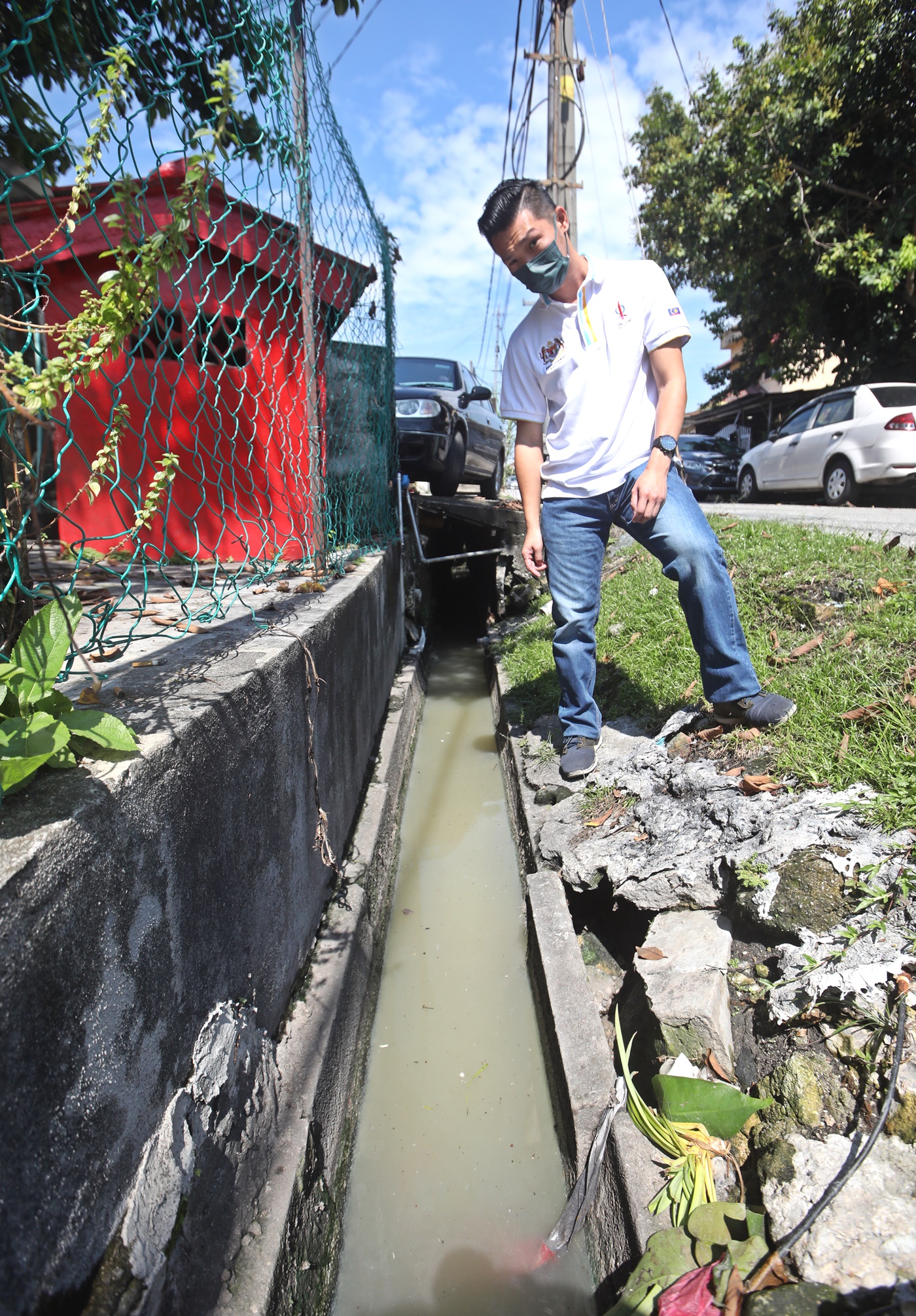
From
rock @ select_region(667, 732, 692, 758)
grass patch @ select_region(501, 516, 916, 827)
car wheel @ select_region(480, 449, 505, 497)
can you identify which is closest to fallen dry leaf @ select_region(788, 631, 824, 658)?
grass patch @ select_region(501, 516, 916, 827)

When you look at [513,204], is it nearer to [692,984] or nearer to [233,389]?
[233,389]

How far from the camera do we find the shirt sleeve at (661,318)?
8.83ft

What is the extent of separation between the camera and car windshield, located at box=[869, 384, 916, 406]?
336 inches

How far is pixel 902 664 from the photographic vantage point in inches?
105

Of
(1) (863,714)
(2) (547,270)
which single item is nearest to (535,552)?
(2) (547,270)

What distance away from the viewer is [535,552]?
308cm

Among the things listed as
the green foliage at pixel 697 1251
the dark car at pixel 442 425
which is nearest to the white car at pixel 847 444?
the dark car at pixel 442 425

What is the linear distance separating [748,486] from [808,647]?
9.83m

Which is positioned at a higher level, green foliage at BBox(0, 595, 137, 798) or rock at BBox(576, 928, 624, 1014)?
green foliage at BBox(0, 595, 137, 798)

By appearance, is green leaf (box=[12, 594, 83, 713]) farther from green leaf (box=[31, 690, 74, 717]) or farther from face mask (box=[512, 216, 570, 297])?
face mask (box=[512, 216, 570, 297])

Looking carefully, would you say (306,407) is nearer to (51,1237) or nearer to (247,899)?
(247,899)

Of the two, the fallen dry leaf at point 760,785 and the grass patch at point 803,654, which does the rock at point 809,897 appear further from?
the fallen dry leaf at point 760,785

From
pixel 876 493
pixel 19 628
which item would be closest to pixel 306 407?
pixel 19 628

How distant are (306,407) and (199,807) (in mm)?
2171
